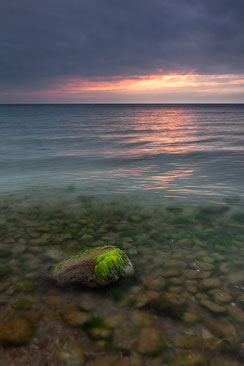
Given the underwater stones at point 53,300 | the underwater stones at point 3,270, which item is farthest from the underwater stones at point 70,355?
the underwater stones at point 3,270

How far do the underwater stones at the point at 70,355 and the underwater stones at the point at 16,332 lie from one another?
0.38 m

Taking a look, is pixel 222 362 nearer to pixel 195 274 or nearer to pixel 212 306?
pixel 212 306

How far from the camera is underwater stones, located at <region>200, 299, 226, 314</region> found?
3.13 m

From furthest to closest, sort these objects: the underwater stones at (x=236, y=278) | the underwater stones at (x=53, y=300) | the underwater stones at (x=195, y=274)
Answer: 1. the underwater stones at (x=195, y=274)
2. the underwater stones at (x=236, y=278)
3. the underwater stones at (x=53, y=300)

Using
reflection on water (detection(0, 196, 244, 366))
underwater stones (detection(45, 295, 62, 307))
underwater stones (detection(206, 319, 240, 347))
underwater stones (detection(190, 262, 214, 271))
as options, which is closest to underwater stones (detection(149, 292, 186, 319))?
reflection on water (detection(0, 196, 244, 366))

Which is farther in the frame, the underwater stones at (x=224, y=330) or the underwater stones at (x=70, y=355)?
the underwater stones at (x=224, y=330)

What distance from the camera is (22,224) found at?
5605mm

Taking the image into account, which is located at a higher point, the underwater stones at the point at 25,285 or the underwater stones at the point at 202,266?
the underwater stones at the point at 25,285

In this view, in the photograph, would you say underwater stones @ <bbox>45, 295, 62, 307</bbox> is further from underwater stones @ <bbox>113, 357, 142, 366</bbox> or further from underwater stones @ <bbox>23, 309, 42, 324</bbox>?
underwater stones @ <bbox>113, 357, 142, 366</bbox>

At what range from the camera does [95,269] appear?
141 inches

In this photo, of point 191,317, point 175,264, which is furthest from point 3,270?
point 191,317

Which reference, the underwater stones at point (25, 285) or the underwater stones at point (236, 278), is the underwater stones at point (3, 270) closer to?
the underwater stones at point (25, 285)

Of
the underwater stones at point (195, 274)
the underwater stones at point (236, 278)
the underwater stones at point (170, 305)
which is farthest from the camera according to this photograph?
the underwater stones at point (195, 274)

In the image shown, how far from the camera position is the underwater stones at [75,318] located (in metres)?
2.95
